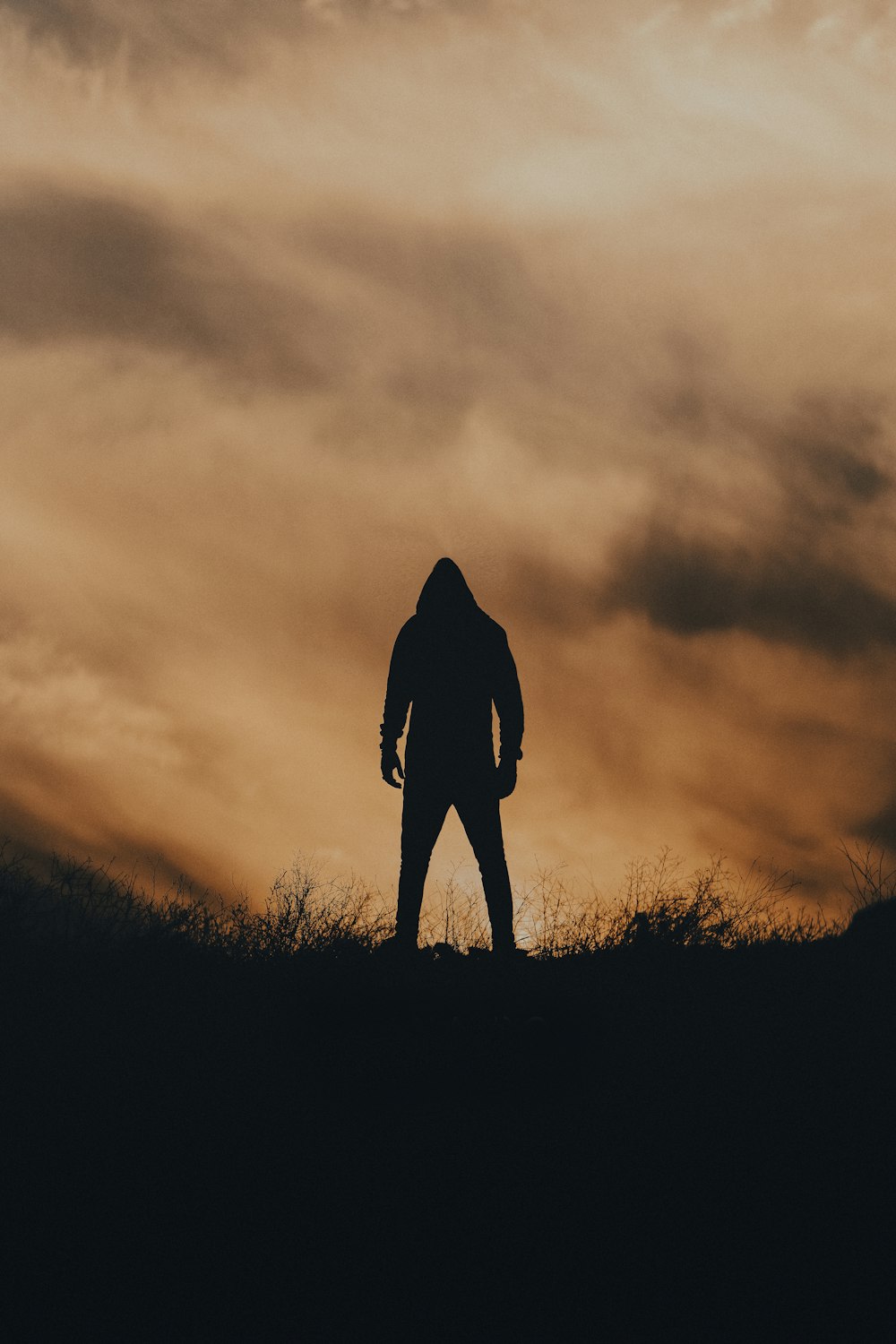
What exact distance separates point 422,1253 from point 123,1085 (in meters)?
2.22

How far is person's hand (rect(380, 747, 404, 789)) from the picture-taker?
9242mm

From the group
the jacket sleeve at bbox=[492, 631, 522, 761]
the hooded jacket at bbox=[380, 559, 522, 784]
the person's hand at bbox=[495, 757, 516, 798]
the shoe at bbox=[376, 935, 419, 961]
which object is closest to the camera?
the shoe at bbox=[376, 935, 419, 961]

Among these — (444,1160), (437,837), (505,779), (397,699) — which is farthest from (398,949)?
(444,1160)

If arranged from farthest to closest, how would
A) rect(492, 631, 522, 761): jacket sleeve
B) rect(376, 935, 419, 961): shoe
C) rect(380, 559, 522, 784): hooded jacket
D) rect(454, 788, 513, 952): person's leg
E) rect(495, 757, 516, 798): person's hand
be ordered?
rect(492, 631, 522, 761): jacket sleeve < rect(495, 757, 516, 798): person's hand < rect(380, 559, 522, 784): hooded jacket < rect(454, 788, 513, 952): person's leg < rect(376, 935, 419, 961): shoe

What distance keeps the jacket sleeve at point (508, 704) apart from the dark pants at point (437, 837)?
16.7 inches

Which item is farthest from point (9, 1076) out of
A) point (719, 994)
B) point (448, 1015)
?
point (719, 994)

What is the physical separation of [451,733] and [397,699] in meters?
0.64

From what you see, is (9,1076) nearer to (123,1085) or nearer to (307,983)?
(123,1085)

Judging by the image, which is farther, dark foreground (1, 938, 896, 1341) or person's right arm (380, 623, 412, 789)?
person's right arm (380, 623, 412, 789)

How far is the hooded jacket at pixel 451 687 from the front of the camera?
904 centimetres

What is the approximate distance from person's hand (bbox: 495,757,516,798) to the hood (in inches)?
54.7

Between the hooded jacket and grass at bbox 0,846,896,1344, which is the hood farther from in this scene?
grass at bbox 0,846,896,1344

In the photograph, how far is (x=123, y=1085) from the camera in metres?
6.18

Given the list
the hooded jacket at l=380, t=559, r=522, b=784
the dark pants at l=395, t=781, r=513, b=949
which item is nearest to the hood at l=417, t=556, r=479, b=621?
the hooded jacket at l=380, t=559, r=522, b=784
